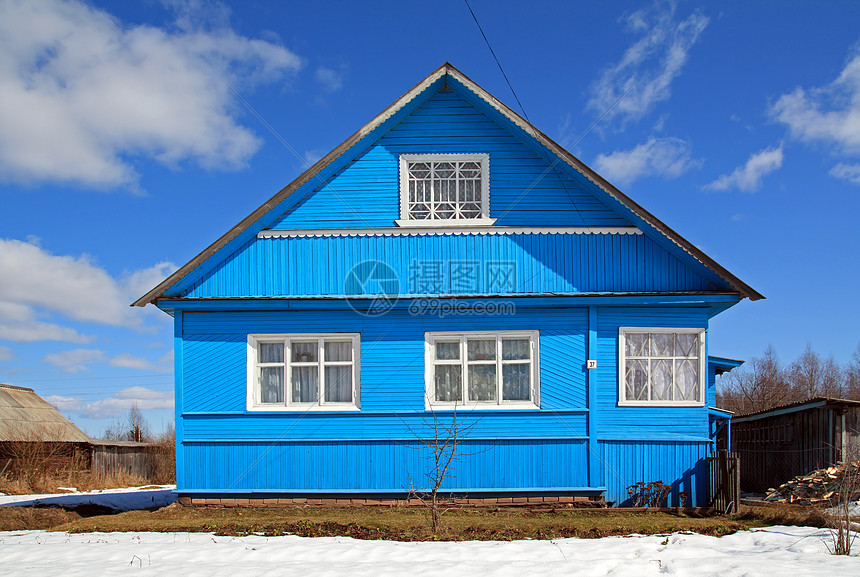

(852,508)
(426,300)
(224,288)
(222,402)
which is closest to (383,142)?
(426,300)

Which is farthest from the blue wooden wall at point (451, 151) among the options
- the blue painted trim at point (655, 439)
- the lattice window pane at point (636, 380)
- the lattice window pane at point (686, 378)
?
the blue painted trim at point (655, 439)

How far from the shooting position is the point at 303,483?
1059 cm

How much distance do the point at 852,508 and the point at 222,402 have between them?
1054 cm

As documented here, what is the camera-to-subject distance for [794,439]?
1375cm

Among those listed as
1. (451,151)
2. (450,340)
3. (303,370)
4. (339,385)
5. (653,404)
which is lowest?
(653,404)

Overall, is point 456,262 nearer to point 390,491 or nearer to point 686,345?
point 390,491

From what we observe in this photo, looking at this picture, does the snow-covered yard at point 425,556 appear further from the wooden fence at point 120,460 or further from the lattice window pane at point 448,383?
the wooden fence at point 120,460

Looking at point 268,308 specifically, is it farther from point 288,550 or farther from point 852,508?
point 852,508

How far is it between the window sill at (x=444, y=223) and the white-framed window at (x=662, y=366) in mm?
3020

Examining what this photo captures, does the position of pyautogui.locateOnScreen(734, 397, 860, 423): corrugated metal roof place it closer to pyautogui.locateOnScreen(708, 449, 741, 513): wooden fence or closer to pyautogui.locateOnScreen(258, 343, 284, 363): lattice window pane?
pyautogui.locateOnScreen(708, 449, 741, 513): wooden fence

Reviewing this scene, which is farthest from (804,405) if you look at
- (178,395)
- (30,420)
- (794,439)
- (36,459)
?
Result: (30,420)

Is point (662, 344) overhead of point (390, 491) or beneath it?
overhead

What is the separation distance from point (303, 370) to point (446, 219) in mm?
3687

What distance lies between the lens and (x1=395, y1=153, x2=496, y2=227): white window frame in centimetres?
1114
